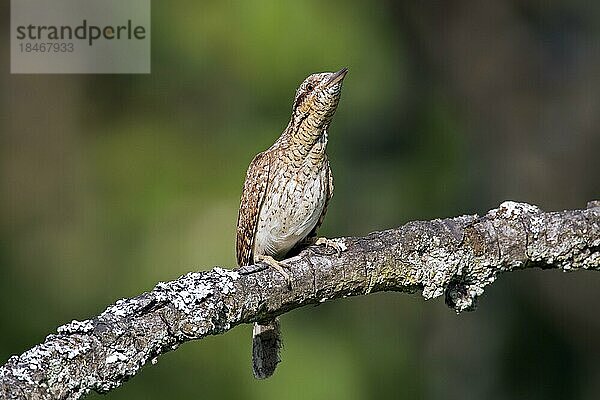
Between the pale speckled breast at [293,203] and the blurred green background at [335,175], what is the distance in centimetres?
124

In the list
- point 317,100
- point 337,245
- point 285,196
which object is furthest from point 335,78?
point 337,245

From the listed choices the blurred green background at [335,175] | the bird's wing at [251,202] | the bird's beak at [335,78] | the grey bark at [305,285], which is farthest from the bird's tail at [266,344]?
the blurred green background at [335,175]

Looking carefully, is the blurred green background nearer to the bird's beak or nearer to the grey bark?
the bird's beak

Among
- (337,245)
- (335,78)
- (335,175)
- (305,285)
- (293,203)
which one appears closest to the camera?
(305,285)

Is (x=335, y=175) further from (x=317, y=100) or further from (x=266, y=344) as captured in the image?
(x=317, y=100)

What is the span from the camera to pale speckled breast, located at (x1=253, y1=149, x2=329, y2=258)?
9.62 feet

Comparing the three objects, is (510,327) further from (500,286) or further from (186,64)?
(186,64)

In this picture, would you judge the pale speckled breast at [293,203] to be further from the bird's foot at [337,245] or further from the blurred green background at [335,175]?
the blurred green background at [335,175]

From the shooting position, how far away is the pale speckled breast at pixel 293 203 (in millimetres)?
2934

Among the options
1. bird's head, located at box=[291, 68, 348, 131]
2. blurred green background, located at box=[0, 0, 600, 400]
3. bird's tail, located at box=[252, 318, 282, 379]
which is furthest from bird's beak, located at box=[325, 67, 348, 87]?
blurred green background, located at box=[0, 0, 600, 400]

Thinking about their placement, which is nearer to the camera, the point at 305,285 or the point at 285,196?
the point at 305,285

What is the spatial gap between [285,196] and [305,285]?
2.33ft

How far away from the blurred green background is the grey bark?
1788 mm

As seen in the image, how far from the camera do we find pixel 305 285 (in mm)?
2271
